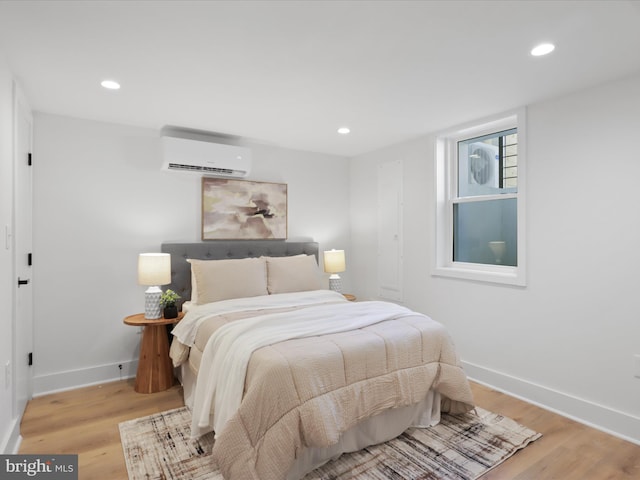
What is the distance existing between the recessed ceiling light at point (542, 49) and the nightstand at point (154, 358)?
323 centimetres

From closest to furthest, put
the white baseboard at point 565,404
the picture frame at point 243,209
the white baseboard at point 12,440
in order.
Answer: the white baseboard at point 12,440, the white baseboard at point 565,404, the picture frame at point 243,209

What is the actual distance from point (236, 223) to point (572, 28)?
321cm

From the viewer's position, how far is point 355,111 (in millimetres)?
3111

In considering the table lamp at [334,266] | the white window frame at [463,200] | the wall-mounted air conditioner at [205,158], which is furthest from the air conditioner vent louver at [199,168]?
the white window frame at [463,200]

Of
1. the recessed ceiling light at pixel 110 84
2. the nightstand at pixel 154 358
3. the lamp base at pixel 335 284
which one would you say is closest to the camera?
the recessed ceiling light at pixel 110 84

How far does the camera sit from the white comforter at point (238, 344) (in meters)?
2.04

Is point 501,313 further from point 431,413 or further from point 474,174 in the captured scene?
point 474,174

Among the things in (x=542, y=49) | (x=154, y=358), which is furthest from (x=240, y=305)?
(x=542, y=49)

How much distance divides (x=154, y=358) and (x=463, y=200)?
10.7 ft

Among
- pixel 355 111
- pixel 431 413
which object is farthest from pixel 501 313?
pixel 355 111

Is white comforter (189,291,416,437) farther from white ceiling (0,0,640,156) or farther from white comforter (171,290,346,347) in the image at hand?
white ceiling (0,0,640,156)

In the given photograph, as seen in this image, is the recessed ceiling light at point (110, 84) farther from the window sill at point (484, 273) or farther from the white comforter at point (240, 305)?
the window sill at point (484, 273)

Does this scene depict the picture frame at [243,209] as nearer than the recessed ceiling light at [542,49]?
No

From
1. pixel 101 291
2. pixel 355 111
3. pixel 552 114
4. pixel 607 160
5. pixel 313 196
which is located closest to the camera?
pixel 607 160
